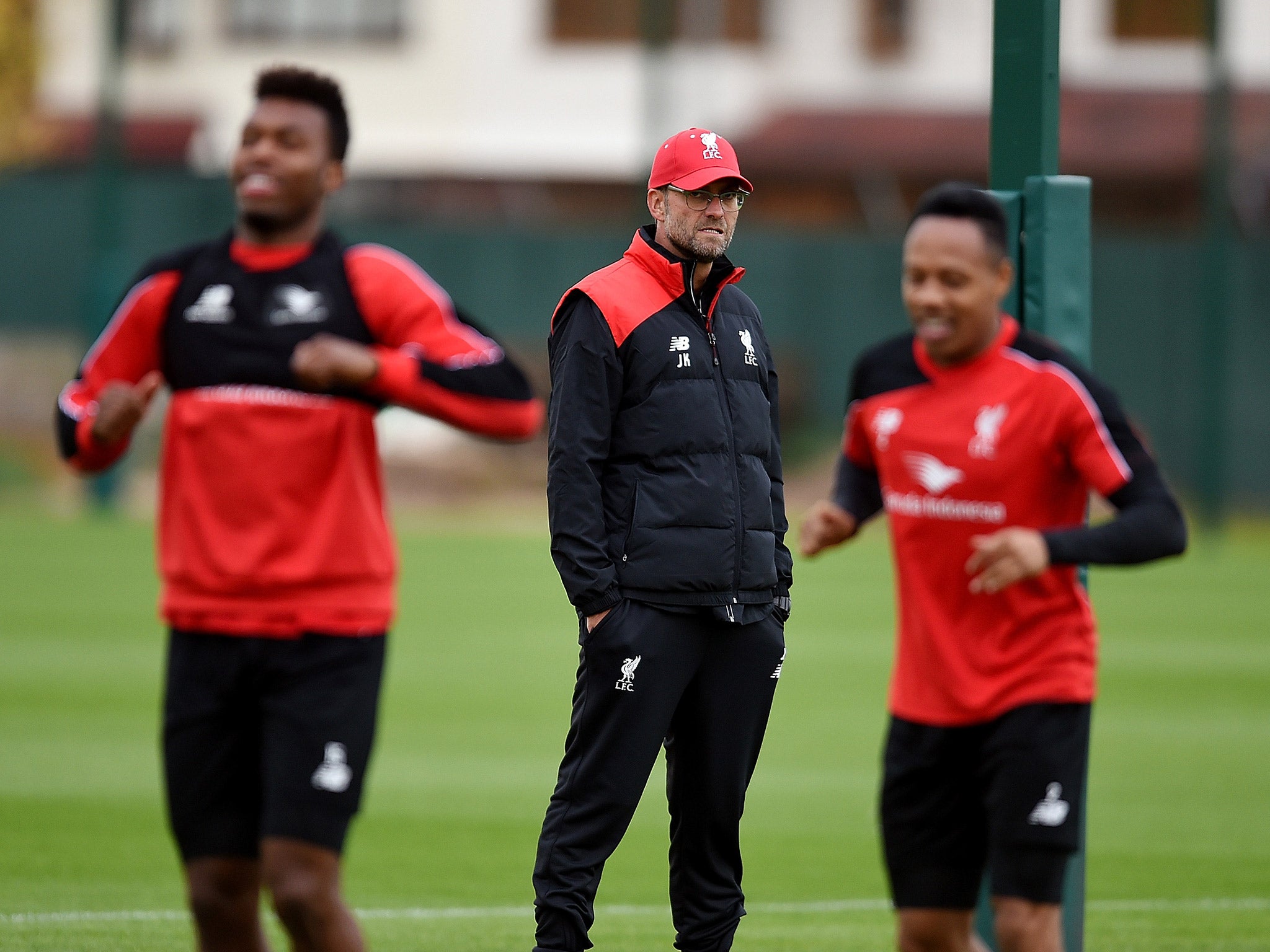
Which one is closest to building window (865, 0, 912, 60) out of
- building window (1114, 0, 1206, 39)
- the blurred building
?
the blurred building

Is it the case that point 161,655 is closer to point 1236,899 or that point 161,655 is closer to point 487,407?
point 1236,899

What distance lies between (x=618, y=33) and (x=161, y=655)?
26858mm

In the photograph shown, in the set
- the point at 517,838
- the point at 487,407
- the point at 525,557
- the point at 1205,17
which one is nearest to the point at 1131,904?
the point at 517,838

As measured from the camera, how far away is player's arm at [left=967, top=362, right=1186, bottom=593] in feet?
14.4

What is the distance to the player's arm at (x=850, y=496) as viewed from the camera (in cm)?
502

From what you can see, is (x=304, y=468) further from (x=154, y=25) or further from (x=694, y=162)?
(x=154, y=25)

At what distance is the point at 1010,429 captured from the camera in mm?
4613

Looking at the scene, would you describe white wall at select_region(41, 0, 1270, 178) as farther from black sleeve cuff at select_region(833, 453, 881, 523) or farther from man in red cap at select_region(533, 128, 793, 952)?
black sleeve cuff at select_region(833, 453, 881, 523)

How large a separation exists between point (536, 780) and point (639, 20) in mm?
30157

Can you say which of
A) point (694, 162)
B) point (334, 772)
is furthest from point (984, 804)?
point (694, 162)

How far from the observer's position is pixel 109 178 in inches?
971

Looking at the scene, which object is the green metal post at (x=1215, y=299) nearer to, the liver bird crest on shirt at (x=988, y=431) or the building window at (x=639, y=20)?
the building window at (x=639, y=20)

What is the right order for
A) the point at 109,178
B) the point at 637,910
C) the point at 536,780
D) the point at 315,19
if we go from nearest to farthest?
the point at 637,910 → the point at 536,780 → the point at 109,178 → the point at 315,19

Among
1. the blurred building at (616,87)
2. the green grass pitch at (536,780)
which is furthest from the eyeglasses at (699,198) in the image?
the blurred building at (616,87)
